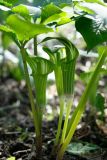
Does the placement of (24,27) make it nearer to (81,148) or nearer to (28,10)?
(28,10)

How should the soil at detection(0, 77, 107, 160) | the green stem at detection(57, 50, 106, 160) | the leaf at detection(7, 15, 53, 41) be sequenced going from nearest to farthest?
the leaf at detection(7, 15, 53, 41) → the green stem at detection(57, 50, 106, 160) → the soil at detection(0, 77, 107, 160)

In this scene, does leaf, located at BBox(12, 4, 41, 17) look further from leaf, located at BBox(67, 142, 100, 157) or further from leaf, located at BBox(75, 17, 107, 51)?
leaf, located at BBox(67, 142, 100, 157)

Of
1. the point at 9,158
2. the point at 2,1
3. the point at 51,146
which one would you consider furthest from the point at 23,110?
→ the point at 2,1

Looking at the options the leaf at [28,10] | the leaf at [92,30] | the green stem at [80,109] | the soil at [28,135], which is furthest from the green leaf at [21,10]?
the soil at [28,135]

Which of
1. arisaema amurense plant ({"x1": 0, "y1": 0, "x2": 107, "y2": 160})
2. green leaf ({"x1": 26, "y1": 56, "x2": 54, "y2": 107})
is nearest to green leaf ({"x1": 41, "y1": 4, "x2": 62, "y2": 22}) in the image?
arisaema amurense plant ({"x1": 0, "y1": 0, "x2": 107, "y2": 160})

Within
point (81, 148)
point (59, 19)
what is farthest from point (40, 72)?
point (81, 148)

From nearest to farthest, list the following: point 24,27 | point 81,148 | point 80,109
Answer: point 24,27 < point 80,109 < point 81,148
